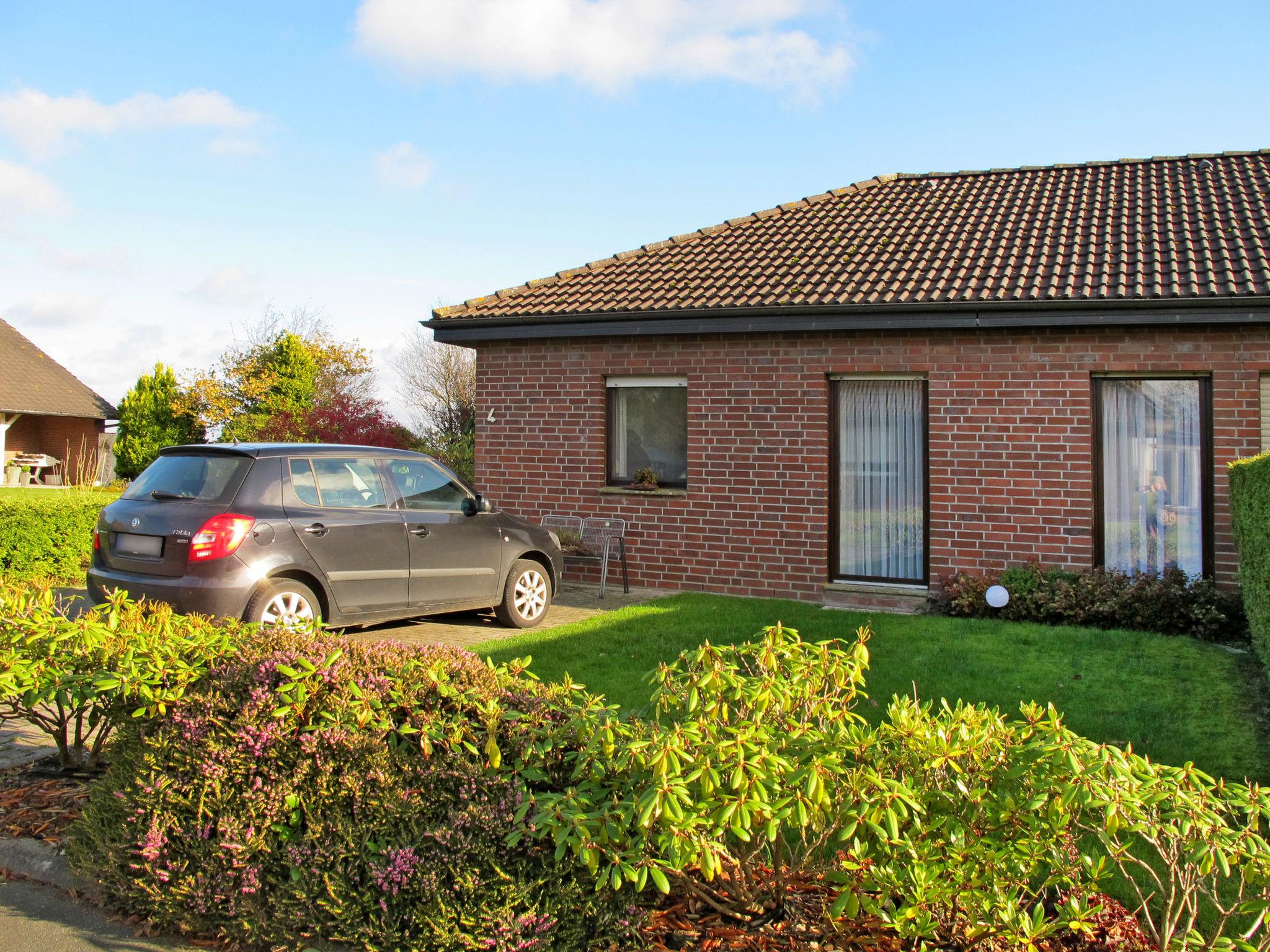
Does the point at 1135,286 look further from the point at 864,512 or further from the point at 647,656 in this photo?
the point at 647,656

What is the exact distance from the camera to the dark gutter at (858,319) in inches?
396

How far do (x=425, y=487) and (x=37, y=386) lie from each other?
3069 centimetres

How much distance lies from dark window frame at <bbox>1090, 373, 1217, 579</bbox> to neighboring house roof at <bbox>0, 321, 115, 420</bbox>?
31.5 meters

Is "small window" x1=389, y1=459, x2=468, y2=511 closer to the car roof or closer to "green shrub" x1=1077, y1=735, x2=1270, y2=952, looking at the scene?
Answer: the car roof

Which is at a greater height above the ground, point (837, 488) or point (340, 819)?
point (837, 488)

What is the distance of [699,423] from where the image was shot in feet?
40.5

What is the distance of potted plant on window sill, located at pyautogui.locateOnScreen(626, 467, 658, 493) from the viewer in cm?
1270

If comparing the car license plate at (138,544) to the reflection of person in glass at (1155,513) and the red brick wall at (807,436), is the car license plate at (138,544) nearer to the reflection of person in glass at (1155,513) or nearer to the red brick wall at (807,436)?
the red brick wall at (807,436)

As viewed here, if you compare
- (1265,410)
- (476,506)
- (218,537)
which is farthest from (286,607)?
(1265,410)

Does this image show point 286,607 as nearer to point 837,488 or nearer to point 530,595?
point 530,595

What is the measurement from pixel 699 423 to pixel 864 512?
213cm

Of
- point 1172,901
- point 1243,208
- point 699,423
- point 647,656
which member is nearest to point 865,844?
point 1172,901

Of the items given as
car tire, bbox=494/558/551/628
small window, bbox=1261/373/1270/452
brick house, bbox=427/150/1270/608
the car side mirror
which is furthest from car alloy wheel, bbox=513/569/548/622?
small window, bbox=1261/373/1270/452

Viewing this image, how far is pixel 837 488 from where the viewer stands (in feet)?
39.1
